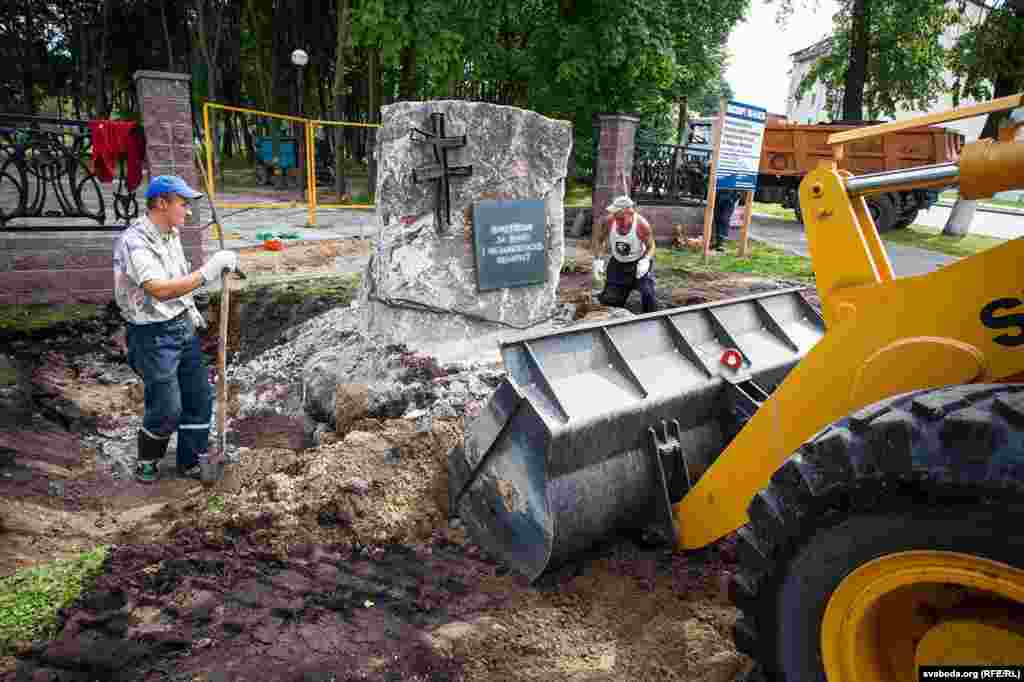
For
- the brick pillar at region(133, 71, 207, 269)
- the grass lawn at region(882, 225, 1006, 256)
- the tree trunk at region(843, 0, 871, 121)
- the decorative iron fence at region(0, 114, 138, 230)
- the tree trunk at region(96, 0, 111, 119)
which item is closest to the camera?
the decorative iron fence at region(0, 114, 138, 230)

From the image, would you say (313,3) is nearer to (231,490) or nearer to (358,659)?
(231,490)

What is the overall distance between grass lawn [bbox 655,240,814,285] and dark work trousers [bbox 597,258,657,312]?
299cm

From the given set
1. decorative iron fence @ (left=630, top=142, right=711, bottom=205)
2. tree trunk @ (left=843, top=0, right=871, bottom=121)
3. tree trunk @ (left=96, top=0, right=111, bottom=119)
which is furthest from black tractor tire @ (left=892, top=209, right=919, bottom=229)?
tree trunk @ (left=96, top=0, right=111, bottom=119)

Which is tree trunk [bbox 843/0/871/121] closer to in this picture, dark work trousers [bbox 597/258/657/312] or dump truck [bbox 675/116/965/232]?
dump truck [bbox 675/116/965/232]

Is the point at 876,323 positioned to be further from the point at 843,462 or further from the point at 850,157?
the point at 850,157

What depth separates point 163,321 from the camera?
3947 mm

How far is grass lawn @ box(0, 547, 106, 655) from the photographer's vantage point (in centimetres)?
243

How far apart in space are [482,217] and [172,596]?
11.8ft

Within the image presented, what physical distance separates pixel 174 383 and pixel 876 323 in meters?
3.92

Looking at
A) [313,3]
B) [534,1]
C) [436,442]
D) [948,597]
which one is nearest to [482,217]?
[436,442]

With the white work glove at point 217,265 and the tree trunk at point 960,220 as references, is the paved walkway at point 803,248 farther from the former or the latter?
the white work glove at point 217,265

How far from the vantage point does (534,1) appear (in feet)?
44.5

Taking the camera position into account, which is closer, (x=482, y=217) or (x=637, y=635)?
(x=637, y=635)

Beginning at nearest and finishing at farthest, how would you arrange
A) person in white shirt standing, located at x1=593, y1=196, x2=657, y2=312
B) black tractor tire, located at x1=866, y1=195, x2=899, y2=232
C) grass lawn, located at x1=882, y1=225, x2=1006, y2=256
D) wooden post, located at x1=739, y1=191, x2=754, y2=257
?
person in white shirt standing, located at x1=593, y1=196, x2=657, y2=312 < wooden post, located at x1=739, y1=191, x2=754, y2=257 < grass lawn, located at x1=882, y1=225, x2=1006, y2=256 < black tractor tire, located at x1=866, y1=195, x2=899, y2=232
